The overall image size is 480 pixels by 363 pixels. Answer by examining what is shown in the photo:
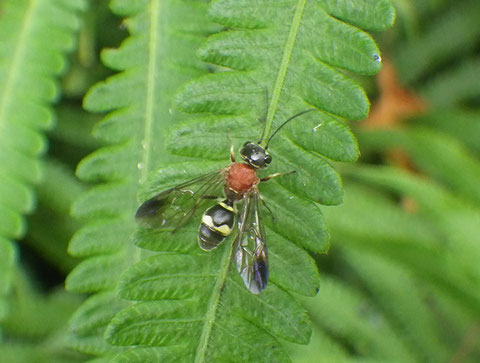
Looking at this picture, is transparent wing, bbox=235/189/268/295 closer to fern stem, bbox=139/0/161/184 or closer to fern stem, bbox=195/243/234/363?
fern stem, bbox=195/243/234/363

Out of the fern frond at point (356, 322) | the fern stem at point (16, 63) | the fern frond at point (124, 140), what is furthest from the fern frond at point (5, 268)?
the fern frond at point (356, 322)

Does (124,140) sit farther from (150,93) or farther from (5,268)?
(5,268)

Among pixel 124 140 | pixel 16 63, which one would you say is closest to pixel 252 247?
pixel 124 140

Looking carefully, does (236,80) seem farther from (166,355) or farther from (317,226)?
(166,355)

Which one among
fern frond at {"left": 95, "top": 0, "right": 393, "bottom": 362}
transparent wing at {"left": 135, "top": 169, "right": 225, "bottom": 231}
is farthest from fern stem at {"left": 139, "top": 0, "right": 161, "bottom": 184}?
fern frond at {"left": 95, "top": 0, "right": 393, "bottom": 362}

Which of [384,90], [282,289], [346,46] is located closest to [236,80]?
[346,46]

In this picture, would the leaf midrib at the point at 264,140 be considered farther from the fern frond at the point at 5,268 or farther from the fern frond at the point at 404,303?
the fern frond at the point at 404,303
